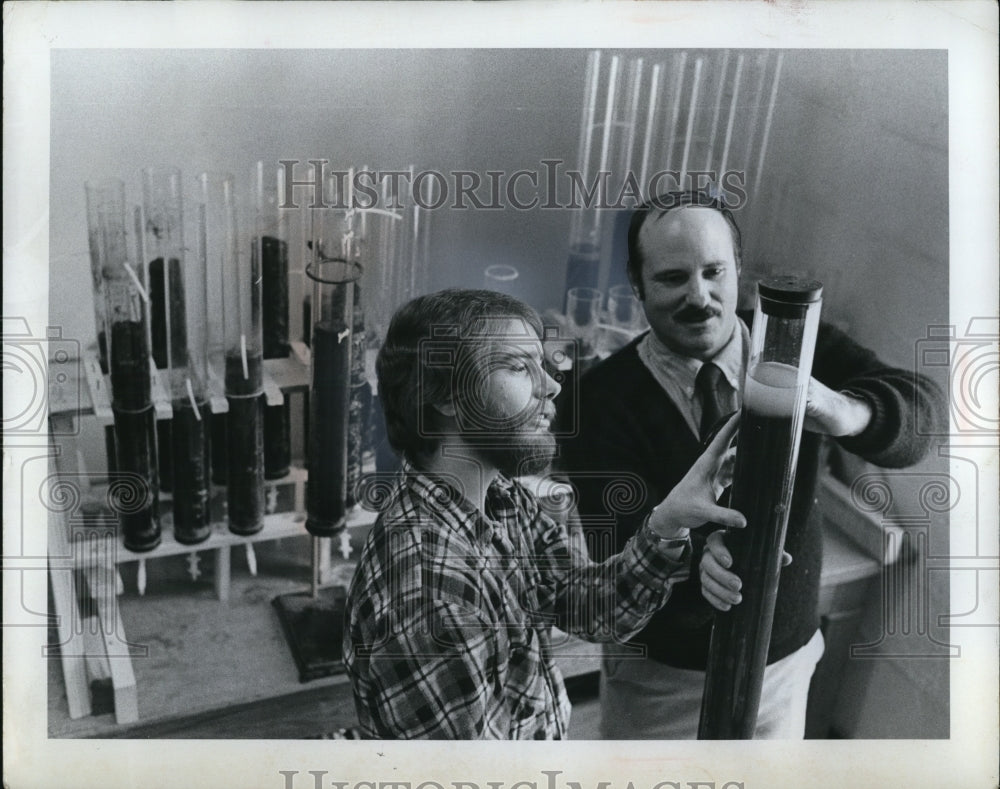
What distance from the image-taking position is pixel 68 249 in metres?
1.48

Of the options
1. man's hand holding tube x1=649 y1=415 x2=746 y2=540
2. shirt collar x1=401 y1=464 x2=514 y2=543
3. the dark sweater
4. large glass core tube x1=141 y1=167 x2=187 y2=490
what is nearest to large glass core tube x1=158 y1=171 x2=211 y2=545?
large glass core tube x1=141 y1=167 x2=187 y2=490

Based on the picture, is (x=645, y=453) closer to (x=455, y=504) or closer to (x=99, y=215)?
(x=455, y=504)

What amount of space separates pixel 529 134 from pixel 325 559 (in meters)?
0.54

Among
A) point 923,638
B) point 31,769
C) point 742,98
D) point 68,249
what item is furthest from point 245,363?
point 923,638

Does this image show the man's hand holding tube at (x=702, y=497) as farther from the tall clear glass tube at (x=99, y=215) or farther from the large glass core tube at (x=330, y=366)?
the tall clear glass tube at (x=99, y=215)

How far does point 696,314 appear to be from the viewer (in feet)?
4.84

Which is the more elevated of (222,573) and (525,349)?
(525,349)

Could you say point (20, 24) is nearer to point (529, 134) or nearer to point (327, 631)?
point (529, 134)

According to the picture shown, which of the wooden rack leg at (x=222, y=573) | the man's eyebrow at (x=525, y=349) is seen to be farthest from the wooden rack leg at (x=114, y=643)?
the man's eyebrow at (x=525, y=349)

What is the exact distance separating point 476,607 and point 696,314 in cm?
41

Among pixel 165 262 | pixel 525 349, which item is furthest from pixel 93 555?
pixel 525 349

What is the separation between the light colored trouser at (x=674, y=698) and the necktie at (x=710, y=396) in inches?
10.9

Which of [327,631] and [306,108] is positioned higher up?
[306,108]

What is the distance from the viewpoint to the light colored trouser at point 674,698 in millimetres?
1522
